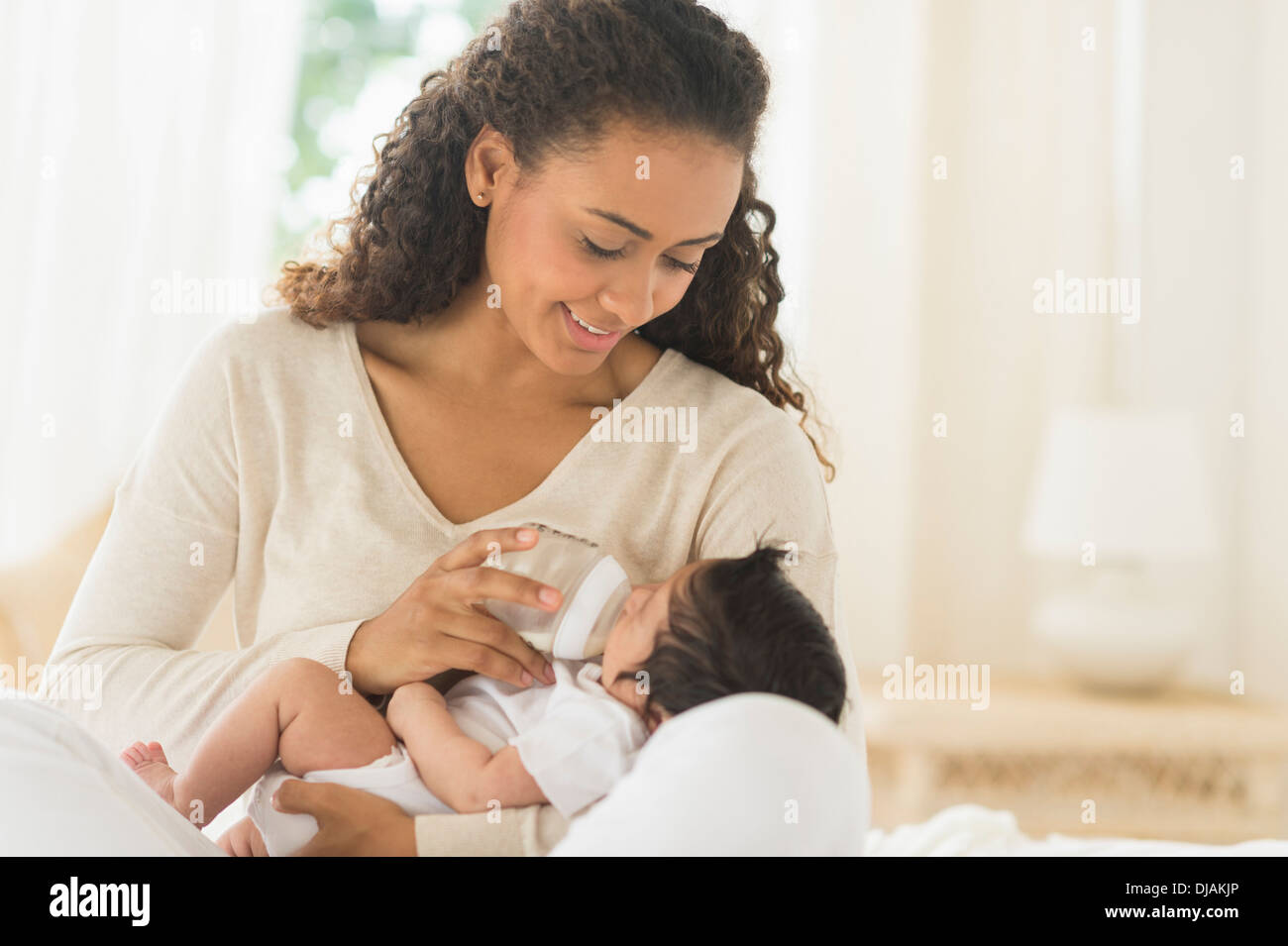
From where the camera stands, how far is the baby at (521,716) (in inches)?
32.8

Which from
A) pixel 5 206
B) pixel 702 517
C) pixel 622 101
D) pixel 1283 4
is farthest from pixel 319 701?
pixel 1283 4

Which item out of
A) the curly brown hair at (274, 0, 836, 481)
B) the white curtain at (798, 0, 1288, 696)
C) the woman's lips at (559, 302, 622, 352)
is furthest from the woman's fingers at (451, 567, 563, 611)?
the white curtain at (798, 0, 1288, 696)

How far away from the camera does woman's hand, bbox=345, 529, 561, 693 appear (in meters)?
0.91

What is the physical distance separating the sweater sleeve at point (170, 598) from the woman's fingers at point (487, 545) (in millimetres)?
124

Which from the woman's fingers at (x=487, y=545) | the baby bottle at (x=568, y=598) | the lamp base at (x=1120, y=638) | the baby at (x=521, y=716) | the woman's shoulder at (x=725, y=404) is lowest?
the lamp base at (x=1120, y=638)

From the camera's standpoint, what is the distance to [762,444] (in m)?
1.10

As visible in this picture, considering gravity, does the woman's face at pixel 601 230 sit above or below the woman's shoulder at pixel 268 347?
above

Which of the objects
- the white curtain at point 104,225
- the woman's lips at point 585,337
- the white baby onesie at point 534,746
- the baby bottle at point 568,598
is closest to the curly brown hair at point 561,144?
the woman's lips at point 585,337

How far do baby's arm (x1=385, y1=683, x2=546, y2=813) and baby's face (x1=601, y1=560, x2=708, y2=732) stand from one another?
9 centimetres

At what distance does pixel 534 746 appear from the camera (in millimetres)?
843

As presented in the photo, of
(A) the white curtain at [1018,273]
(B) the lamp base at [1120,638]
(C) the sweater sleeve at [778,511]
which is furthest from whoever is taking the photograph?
(A) the white curtain at [1018,273]

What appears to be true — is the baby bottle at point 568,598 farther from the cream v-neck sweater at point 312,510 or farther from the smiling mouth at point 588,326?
the smiling mouth at point 588,326

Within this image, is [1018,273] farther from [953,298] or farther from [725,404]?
[725,404]
